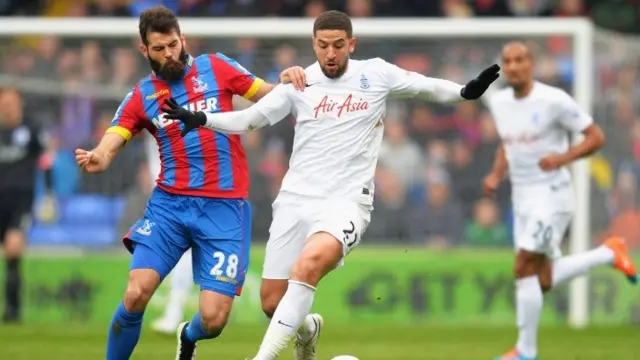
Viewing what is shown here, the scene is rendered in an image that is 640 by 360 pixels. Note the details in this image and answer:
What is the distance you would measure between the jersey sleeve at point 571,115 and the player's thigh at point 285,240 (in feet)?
11.8

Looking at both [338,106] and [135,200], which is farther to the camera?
[135,200]

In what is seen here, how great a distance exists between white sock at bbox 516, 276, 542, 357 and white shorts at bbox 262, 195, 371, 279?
115 inches

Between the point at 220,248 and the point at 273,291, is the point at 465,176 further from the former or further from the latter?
the point at 220,248

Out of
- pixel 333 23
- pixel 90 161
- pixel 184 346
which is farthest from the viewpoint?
pixel 184 346

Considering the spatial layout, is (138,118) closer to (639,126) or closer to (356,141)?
(356,141)

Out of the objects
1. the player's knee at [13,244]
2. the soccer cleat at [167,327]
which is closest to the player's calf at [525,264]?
the soccer cleat at [167,327]

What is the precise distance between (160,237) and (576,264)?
504 cm

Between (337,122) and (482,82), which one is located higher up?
(482,82)

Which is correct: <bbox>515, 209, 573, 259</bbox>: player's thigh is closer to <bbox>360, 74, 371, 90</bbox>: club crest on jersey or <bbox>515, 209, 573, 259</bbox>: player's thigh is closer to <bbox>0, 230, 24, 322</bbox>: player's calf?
<bbox>360, 74, 371, 90</bbox>: club crest on jersey

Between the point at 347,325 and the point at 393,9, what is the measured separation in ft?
19.3

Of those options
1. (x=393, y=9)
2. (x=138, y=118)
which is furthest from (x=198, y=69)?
(x=393, y=9)

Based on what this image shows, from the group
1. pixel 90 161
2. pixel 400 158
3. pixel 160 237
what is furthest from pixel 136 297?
pixel 400 158

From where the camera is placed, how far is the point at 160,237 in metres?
9.29

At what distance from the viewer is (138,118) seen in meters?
9.42
